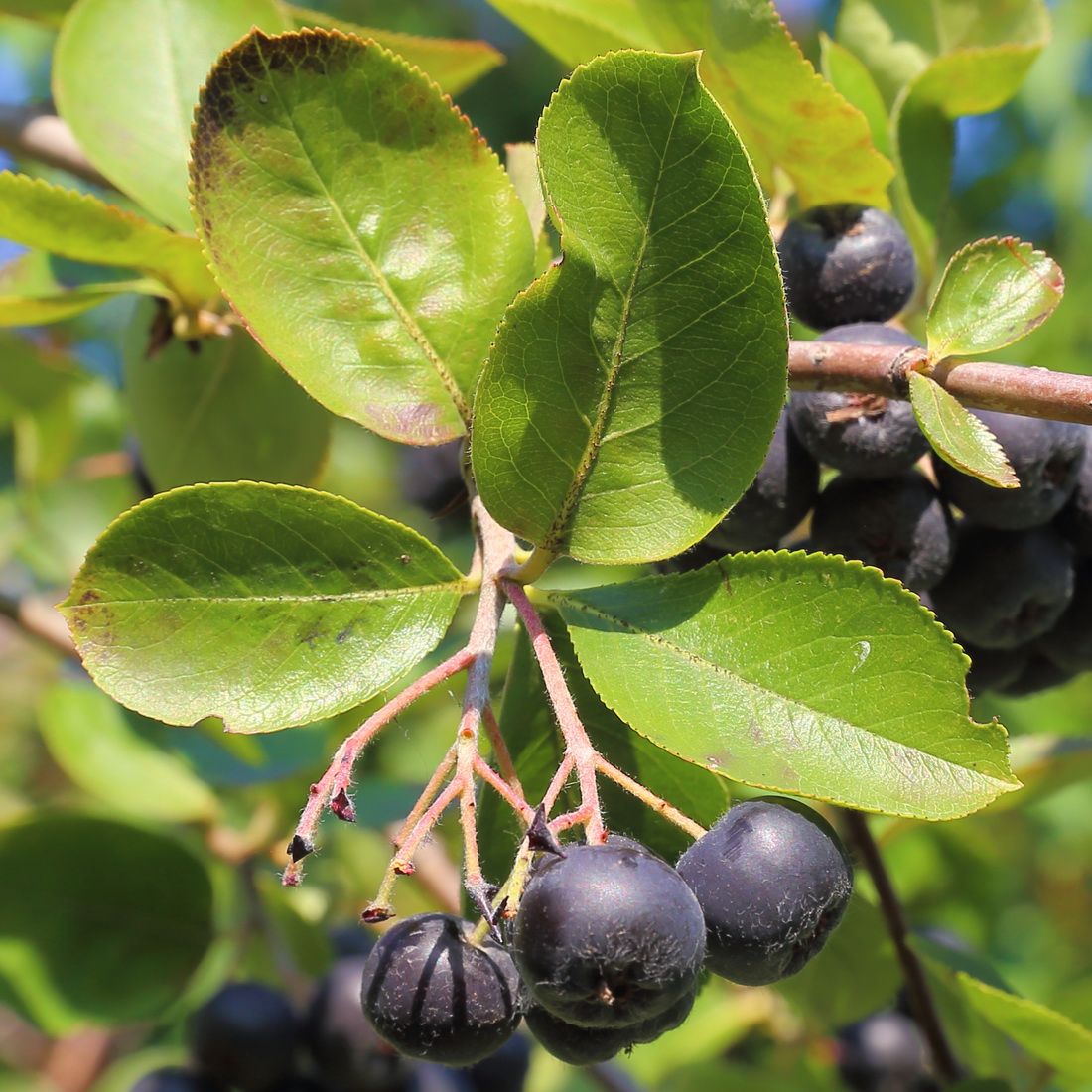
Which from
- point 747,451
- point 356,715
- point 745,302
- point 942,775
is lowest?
point 356,715

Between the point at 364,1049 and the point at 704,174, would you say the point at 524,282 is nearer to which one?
the point at 704,174

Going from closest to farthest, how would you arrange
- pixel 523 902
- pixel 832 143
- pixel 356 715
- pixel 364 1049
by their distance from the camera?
pixel 523 902
pixel 832 143
pixel 364 1049
pixel 356 715

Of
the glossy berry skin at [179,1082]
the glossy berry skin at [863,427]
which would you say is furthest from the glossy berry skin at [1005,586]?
the glossy berry skin at [179,1082]

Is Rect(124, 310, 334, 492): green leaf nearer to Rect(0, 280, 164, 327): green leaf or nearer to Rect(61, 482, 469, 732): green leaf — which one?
Rect(0, 280, 164, 327): green leaf

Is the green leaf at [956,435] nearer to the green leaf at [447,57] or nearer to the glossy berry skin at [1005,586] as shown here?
the glossy berry skin at [1005,586]

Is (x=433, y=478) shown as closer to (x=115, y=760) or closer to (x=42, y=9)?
(x=115, y=760)

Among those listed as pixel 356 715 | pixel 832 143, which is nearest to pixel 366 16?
pixel 356 715

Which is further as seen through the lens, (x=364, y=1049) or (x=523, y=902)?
(x=364, y=1049)
